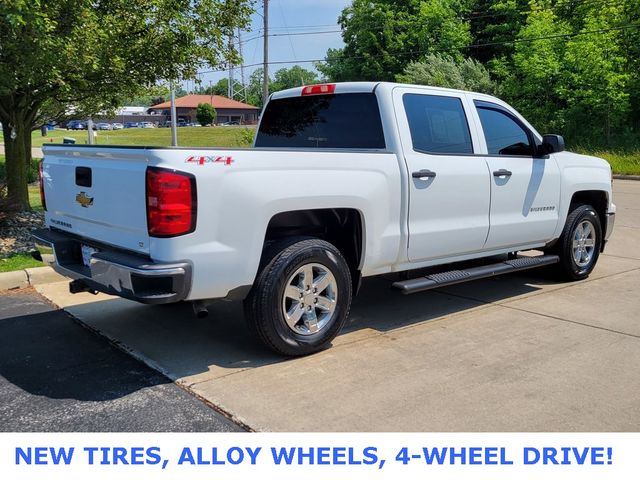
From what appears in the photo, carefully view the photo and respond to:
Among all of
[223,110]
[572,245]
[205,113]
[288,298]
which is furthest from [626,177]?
[223,110]

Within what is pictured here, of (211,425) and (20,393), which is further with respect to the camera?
(20,393)

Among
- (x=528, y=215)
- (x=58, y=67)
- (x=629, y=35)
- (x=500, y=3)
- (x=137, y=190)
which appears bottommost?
(x=528, y=215)

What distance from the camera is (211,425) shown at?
3.61 metres

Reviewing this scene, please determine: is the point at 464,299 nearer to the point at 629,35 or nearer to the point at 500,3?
the point at 629,35

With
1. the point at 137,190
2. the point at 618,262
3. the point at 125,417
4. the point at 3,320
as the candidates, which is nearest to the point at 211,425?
the point at 125,417

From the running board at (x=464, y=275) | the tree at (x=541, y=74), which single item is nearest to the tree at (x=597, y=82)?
the tree at (x=541, y=74)

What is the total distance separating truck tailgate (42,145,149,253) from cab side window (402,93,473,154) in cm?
233

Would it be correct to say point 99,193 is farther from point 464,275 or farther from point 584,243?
point 584,243

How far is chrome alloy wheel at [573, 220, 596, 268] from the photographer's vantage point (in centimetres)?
705

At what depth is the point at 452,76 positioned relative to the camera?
34.6 meters

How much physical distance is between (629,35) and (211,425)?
32.9 m

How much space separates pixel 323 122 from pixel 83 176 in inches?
84.6

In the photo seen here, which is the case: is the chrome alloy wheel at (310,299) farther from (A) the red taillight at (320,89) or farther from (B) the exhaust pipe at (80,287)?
(A) the red taillight at (320,89)

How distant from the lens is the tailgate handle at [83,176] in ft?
14.7
